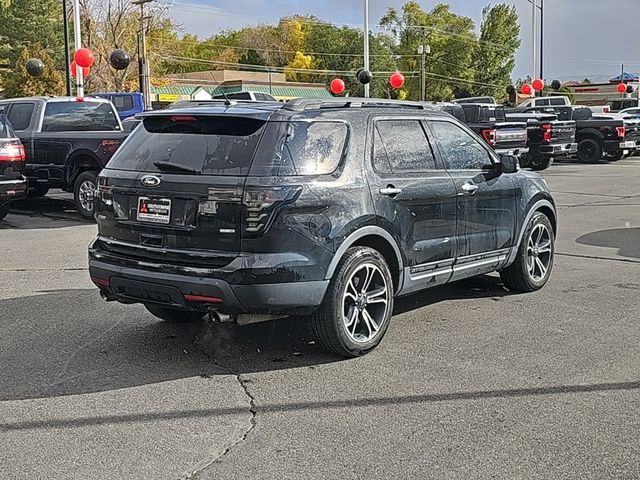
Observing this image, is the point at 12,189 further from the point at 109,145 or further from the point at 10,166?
the point at 109,145

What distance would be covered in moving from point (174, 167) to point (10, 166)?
24.5 feet

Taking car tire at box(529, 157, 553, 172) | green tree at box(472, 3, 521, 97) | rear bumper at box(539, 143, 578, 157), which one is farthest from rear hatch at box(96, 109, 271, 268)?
green tree at box(472, 3, 521, 97)

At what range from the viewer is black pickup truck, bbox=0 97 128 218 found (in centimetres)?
1326

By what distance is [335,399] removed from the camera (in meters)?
4.96

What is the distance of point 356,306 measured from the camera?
584cm

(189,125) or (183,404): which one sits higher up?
(189,125)

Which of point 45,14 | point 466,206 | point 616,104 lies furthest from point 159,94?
point 466,206

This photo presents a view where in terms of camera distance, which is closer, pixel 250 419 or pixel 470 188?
pixel 250 419

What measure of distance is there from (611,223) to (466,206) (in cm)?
675

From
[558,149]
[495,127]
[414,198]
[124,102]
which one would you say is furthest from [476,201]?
[124,102]

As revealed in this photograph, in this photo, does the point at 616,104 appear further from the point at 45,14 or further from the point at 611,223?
the point at 611,223

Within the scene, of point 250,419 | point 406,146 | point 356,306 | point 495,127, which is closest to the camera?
point 250,419

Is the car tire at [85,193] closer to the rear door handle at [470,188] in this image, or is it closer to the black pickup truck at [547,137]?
the rear door handle at [470,188]

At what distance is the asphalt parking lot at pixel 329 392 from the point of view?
4090 mm
